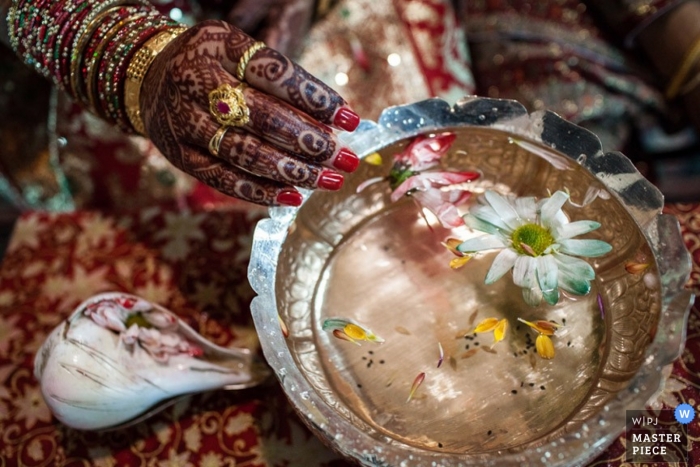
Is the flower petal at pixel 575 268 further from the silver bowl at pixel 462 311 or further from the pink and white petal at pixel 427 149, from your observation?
the pink and white petal at pixel 427 149

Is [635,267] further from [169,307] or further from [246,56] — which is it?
[169,307]

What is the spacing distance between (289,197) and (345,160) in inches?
2.9

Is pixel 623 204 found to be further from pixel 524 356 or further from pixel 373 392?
pixel 373 392

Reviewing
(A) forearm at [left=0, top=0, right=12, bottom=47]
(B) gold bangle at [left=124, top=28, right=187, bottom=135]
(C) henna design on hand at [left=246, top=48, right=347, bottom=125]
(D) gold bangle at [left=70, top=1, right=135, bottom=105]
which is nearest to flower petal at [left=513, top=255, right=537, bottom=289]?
(C) henna design on hand at [left=246, top=48, right=347, bottom=125]

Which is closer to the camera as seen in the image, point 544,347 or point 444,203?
point 544,347

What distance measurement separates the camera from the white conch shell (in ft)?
1.89

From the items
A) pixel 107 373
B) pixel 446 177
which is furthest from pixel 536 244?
pixel 107 373

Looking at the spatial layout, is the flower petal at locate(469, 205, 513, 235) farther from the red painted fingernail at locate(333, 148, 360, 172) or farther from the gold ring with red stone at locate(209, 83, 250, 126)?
the gold ring with red stone at locate(209, 83, 250, 126)

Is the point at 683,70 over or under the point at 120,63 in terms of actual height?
over

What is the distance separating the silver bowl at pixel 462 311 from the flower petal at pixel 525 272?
20mm

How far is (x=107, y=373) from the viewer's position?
58 cm

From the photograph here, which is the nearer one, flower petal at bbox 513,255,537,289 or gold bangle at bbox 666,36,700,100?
flower petal at bbox 513,255,537,289

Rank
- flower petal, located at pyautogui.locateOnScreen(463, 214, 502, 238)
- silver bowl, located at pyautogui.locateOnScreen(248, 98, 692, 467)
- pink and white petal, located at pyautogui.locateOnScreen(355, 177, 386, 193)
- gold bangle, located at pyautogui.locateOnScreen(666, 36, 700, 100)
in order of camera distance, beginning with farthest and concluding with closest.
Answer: gold bangle, located at pyautogui.locateOnScreen(666, 36, 700, 100) < pink and white petal, located at pyautogui.locateOnScreen(355, 177, 386, 193) < flower petal, located at pyautogui.locateOnScreen(463, 214, 502, 238) < silver bowl, located at pyautogui.locateOnScreen(248, 98, 692, 467)

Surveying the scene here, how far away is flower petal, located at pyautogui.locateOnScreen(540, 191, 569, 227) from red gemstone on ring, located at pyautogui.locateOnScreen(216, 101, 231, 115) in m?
0.33
